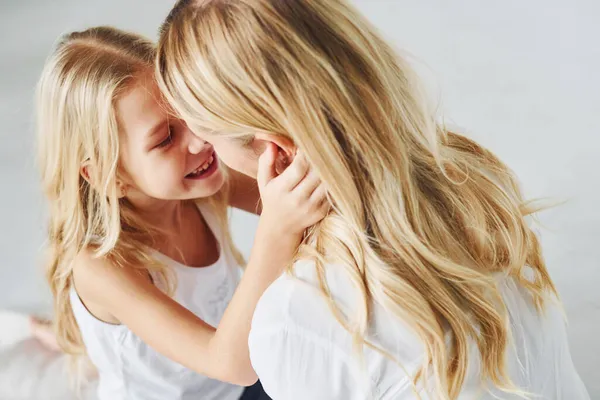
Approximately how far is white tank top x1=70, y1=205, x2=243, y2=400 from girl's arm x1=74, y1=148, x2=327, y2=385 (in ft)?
0.17

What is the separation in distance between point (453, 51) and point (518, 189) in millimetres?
1513

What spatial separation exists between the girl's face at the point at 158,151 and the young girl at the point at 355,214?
0.79ft

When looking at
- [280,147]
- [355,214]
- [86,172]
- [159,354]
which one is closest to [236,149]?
[280,147]

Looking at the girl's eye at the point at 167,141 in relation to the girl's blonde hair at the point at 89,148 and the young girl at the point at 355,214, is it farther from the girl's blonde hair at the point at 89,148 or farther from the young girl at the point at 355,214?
the young girl at the point at 355,214

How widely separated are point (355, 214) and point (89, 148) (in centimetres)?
51

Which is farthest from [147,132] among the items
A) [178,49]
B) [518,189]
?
[518,189]

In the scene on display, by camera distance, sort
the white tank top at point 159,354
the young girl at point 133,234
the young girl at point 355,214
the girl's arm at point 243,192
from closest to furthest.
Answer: the young girl at point 355,214 < the young girl at point 133,234 < the white tank top at point 159,354 < the girl's arm at point 243,192

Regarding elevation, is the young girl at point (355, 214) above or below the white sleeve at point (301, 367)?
above

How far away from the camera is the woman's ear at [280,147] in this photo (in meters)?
0.90

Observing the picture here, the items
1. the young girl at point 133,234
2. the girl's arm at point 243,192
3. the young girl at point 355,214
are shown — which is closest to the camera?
the young girl at point 355,214

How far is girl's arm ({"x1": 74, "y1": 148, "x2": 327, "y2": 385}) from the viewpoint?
0.94 metres

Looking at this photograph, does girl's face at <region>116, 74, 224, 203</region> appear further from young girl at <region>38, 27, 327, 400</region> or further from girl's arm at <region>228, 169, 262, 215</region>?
girl's arm at <region>228, 169, 262, 215</region>

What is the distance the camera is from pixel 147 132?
120 cm

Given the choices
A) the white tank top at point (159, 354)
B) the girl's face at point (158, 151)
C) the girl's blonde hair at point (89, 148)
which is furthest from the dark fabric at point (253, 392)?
the girl's face at point (158, 151)
